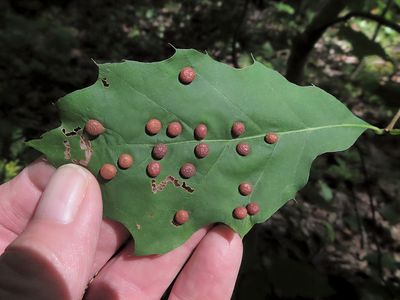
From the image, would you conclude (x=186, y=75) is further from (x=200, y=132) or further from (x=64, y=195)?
(x=64, y=195)

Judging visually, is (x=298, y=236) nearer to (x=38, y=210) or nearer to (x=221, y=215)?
(x=221, y=215)

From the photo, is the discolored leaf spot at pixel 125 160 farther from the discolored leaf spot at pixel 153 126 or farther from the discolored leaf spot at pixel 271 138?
the discolored leaf spot at pixel 271 138

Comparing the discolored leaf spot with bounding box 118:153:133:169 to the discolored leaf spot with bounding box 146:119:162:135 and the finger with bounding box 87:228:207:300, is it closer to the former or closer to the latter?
the discolored leaf spot with bounding box 146:119:162:135

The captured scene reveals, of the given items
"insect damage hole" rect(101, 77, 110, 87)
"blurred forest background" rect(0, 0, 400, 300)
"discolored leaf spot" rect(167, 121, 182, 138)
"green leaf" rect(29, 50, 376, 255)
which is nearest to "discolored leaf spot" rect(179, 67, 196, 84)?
"green leaf" rect(29, 50, 376, 255)

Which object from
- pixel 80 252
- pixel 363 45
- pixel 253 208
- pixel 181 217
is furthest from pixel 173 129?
pixel 363 45

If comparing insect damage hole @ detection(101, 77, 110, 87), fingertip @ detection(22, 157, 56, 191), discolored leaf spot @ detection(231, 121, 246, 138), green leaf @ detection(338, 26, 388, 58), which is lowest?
fingertip @ detection(22, 157, 56, 191)

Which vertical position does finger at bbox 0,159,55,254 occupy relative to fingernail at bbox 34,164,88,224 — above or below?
below
